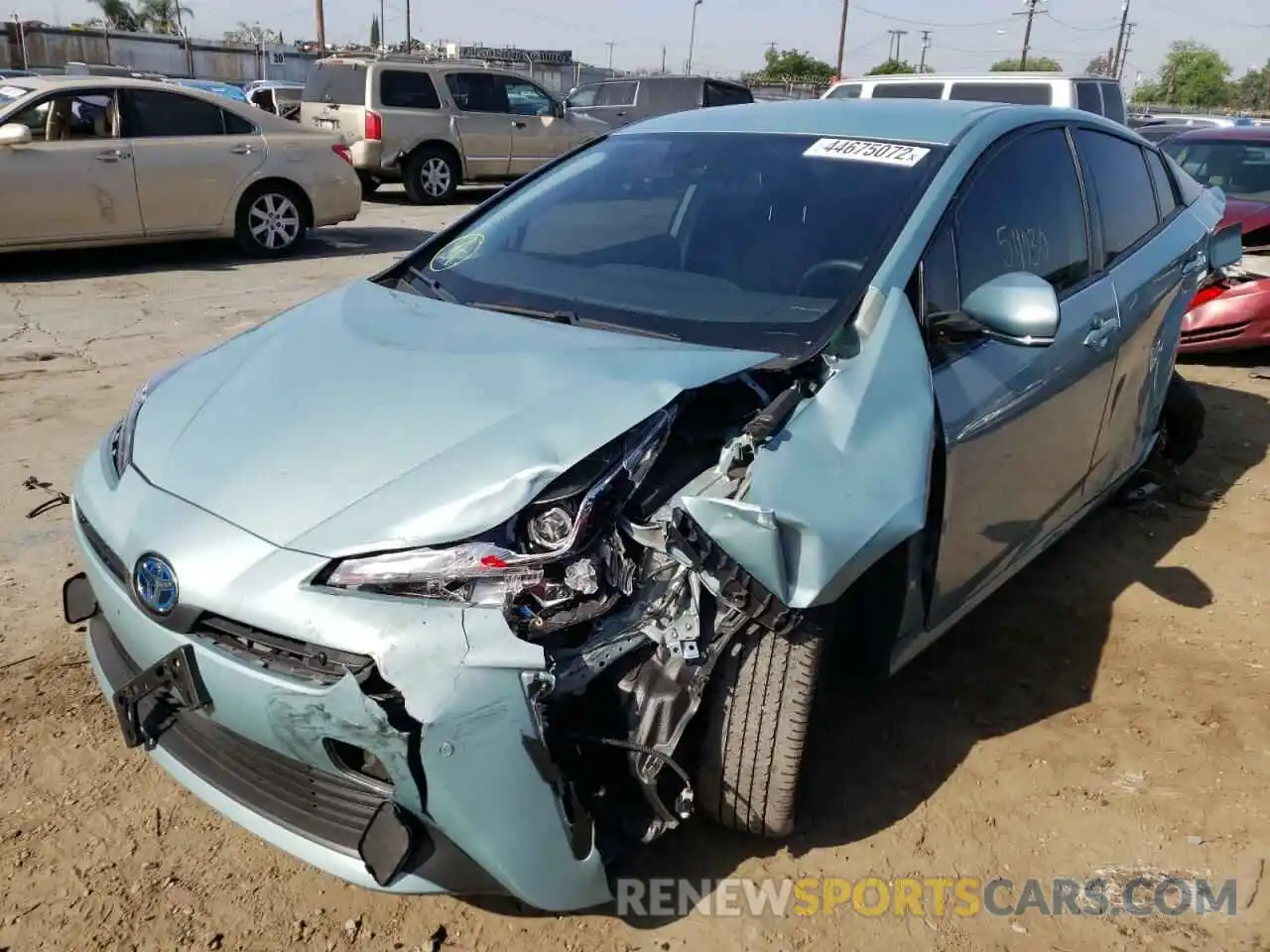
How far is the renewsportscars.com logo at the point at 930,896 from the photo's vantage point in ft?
7.80

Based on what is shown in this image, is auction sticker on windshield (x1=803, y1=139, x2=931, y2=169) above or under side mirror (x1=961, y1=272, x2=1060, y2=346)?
above

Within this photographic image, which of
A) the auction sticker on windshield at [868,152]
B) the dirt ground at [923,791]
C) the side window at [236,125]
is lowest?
the dirt ground at [923,791]

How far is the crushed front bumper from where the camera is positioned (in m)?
1.89

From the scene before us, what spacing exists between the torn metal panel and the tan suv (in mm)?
11354

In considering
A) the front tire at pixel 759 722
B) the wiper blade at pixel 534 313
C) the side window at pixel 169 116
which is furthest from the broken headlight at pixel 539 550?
the side window at pixel 169 116

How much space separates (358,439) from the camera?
223 centimetres

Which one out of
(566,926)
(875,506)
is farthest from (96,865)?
(875,506)

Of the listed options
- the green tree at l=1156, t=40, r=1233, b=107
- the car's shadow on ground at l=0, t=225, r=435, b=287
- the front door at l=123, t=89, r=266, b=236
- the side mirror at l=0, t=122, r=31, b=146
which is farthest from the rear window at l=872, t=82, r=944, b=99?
the green tree at l=1156, t=40, r=1233, b=107

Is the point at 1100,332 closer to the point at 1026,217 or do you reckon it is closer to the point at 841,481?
the point at 1026,217

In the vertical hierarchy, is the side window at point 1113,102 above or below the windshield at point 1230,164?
above

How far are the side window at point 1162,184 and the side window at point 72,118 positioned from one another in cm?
764

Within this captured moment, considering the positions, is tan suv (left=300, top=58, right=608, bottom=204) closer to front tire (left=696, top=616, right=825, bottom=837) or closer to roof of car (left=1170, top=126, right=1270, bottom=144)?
roof of car (left=1170, top=126, right=1270, bottom=144)

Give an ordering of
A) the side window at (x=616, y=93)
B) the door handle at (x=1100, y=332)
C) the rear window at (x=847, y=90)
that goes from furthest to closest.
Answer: the side window at (x=616, y=93) → the rear window at (x=847, y=90) → the door handle at (x=1100, y=332)

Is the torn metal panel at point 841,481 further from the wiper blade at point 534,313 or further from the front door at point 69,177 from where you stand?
the front door at point 69,177
